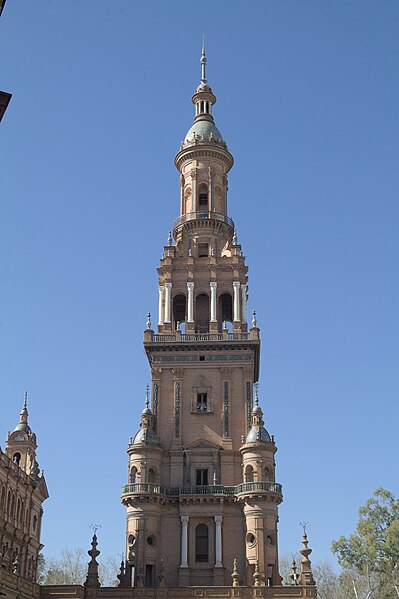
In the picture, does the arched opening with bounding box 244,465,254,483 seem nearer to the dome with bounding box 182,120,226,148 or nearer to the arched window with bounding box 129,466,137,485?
the arched window with bounding box 129,466,137,485

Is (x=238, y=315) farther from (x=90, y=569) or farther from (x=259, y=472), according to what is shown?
(x=90, y=569)

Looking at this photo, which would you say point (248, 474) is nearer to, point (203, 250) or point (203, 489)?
point (203, 489)

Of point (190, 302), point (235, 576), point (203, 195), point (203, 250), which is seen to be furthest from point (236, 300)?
point (235, 576)

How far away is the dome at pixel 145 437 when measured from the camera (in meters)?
62.2

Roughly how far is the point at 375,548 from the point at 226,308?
23.7 metres

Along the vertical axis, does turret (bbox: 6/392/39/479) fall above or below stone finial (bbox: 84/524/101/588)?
above

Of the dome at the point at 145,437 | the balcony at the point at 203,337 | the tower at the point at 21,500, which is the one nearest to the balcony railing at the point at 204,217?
the balcony at the point at 203,337

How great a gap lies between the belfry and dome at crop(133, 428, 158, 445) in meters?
0.09

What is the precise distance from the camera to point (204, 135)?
7712 cm

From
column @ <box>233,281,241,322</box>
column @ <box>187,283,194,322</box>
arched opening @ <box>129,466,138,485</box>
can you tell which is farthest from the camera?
column @ <box>233,281,241,322</box>

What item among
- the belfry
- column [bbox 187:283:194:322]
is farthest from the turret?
column [bbox 187:283:194:322]

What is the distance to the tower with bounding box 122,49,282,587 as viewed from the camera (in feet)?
195

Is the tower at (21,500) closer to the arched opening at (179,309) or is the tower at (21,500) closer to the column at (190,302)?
the arched opening at (179,309)

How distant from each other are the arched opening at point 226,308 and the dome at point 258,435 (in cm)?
→ 1178
